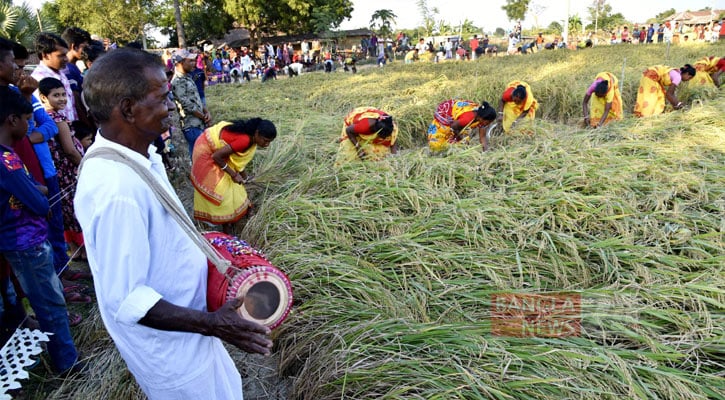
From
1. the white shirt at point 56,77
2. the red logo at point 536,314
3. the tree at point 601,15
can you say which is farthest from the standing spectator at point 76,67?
the tree at point 601,15

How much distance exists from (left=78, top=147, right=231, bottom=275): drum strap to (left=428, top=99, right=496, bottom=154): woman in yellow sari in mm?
3609

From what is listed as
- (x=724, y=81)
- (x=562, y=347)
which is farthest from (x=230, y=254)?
(x=724, y=81)

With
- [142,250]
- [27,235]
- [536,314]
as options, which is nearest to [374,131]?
[536,314]

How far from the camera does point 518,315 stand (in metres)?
2.01

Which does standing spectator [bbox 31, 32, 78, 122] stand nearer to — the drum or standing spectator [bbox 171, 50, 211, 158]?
standing spectator [bbox 171, 50, 211, 158]

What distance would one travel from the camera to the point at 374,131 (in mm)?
3996

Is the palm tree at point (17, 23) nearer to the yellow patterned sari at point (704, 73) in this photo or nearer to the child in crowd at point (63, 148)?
the child in crowd at point (63, 148)

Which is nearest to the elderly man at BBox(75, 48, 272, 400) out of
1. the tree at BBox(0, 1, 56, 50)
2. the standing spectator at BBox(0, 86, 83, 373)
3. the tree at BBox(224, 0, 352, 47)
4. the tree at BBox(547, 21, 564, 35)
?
the standing spectator at BBox(0, 86, 83, 373)

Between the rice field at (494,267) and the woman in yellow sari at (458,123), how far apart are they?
2.06 feet

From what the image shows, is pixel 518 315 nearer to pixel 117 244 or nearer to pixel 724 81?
pixel 117 244

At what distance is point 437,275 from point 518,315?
50 centimetres

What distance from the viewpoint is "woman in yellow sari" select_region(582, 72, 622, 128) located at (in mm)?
5312

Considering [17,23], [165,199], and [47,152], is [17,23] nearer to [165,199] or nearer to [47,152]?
[47,152]

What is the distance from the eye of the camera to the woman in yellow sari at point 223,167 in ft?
10.7
